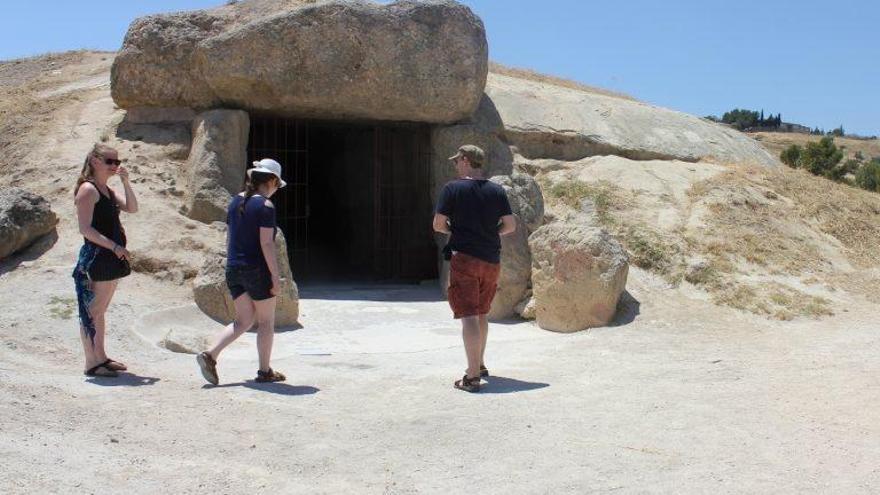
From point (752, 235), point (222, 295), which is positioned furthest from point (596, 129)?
point (222, 295)

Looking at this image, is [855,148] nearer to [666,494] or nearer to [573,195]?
[573,195]

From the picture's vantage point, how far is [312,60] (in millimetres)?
11352

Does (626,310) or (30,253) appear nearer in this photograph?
(626,310)

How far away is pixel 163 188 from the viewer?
10805mm

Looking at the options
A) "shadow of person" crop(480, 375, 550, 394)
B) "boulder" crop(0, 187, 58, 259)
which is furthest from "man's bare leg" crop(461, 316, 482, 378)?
"boulder" crop(0, 187, 58, 259)

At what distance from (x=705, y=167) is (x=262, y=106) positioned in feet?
20.8

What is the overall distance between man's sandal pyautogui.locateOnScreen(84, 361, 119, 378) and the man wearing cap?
2.29 m

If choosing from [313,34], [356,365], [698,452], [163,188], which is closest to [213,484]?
[698,452]

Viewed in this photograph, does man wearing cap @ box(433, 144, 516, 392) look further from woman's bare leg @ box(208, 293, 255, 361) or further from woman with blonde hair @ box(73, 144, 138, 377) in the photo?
woman with blonde hair @ box(73, 144, 138, 377)

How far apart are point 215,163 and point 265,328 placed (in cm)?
523

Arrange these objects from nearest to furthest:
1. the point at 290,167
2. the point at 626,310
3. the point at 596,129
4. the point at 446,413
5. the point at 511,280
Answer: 1. the point at 446,413
2. the point at 626,310
3. the point at 511,280
4. the point at 596,129
5. the point at 290,167

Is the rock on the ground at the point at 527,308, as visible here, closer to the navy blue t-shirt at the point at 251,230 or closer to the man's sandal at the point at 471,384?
the man's sandal at the point at 471,384

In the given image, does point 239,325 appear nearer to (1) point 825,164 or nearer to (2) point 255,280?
(2) point 255,280

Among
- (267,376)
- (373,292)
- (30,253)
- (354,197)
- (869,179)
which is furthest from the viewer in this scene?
(869,179)
